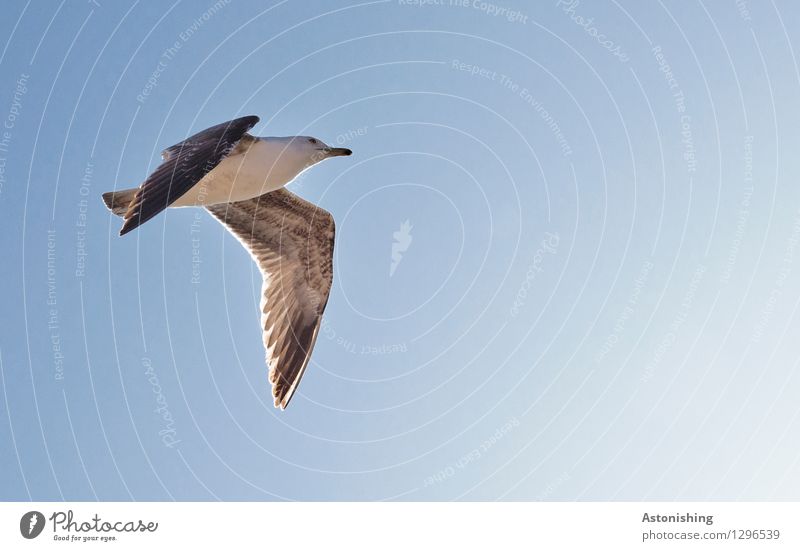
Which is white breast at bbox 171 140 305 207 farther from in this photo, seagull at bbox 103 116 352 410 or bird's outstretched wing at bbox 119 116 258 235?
bird's outstretched wing at bbox 119 116 258 235

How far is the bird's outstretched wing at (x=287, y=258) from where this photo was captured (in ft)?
35.3

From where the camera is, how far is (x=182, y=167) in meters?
8.01

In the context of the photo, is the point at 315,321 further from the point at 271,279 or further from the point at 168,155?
the point at 168,155

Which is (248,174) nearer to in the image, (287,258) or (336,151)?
(336,151)

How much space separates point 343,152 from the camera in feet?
32.1

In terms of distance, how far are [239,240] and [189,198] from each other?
191 centimetres

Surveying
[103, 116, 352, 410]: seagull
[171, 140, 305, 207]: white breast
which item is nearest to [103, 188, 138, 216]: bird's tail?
[103, 116, 352, 410]: seagull

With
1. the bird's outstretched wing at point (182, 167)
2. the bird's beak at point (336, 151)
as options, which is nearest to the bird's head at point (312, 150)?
the bird's beak at point (336, 151)

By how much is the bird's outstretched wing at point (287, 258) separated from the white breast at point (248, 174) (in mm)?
Result: 1168

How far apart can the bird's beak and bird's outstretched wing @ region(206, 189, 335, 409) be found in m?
1.31

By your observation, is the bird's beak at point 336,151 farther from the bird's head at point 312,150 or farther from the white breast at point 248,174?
the white breast at point 248,174

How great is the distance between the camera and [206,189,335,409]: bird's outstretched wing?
10773mm
